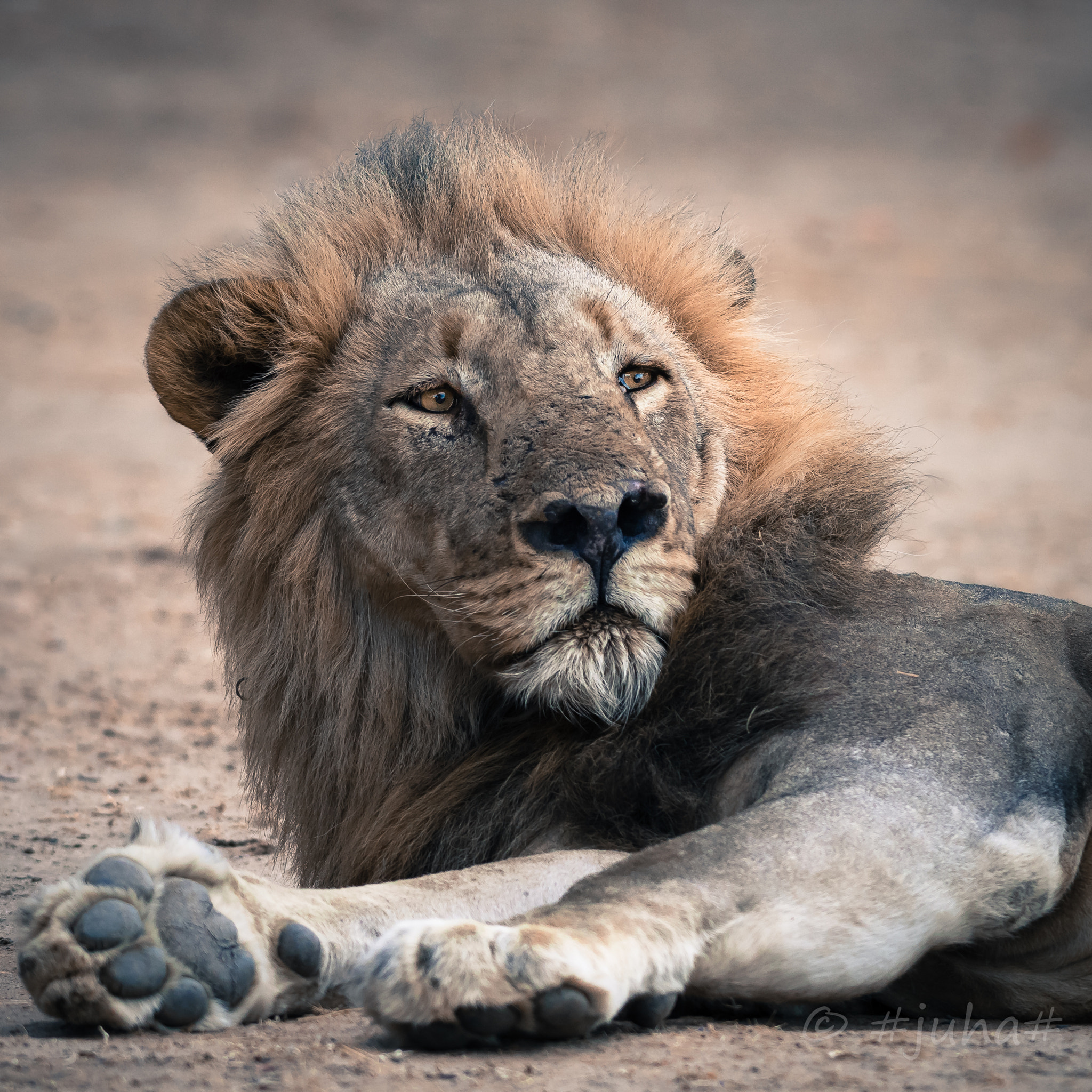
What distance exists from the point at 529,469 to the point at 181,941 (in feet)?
3.40

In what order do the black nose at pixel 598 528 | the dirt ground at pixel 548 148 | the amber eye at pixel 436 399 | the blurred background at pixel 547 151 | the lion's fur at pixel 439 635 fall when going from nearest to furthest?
the dirt ground at pixel 548 148 → the black nose at pixel 598 528 → the lion's fur at pixel 439 635 → the amber eye at pixel 436 399 → the blurred background at pixel 547 151

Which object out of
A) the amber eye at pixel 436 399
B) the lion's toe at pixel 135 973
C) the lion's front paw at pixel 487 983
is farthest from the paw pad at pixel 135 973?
the amber eye at pixel 436 399

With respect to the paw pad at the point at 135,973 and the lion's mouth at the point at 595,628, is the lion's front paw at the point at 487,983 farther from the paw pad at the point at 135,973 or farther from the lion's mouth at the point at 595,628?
the lion's mouth at the point at 595,628

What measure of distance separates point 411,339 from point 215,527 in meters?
0.62

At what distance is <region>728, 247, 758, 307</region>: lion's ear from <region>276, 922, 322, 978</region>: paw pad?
1.91m

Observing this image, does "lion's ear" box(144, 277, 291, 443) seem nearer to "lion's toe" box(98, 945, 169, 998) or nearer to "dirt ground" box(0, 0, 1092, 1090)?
"dirt ground" box(0, 0, 1092, 1090)

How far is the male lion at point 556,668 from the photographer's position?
210 cm

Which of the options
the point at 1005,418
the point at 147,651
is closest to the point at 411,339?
the point at 147,651

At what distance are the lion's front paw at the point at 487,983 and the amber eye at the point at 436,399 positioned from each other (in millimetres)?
1214

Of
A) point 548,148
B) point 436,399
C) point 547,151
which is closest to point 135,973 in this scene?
point 436,399

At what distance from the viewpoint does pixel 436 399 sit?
2902mm

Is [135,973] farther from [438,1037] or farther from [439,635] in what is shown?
[439,635]

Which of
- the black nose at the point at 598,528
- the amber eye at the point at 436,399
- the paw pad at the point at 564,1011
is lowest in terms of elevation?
the paw pad at the point at 564,1011

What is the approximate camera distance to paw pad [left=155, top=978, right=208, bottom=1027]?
81.6 inches
